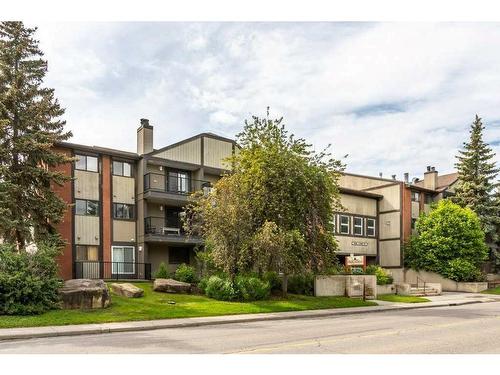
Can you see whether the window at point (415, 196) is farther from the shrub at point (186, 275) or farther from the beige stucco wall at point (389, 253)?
the shrub at point (186, 275)

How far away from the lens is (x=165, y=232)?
31.2 m

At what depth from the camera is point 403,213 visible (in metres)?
42.7

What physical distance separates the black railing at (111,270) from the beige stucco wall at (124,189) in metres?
3.94

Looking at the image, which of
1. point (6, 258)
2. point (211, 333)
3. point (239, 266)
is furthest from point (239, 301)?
point (6, 258)

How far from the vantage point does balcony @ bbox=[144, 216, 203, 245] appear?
29750 mm

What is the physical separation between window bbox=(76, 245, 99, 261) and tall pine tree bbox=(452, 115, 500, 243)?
31.5 m

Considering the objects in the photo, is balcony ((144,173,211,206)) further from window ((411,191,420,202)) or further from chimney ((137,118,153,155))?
window ((411,191,420,202))

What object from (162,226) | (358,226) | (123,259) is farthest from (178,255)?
(358,226)

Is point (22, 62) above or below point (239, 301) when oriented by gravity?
above

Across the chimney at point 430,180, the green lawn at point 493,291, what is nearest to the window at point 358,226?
the chimney at point 430,180

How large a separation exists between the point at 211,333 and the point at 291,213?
10560 millimetres

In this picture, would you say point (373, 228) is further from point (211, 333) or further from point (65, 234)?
point (211, 333)

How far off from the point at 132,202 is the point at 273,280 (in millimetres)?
10411

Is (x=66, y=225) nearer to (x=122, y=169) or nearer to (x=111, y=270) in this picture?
(x=111, y=270)
